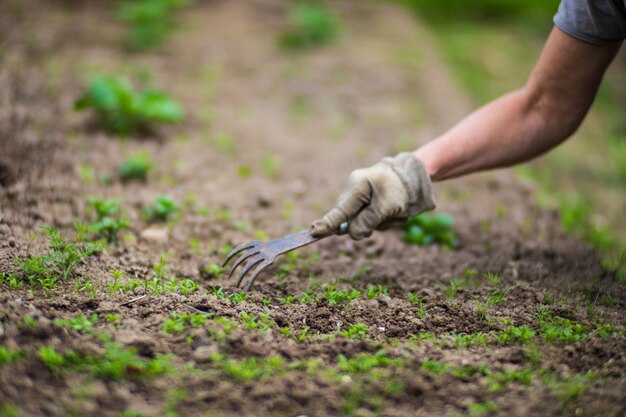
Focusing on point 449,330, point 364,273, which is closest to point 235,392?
point 449,330

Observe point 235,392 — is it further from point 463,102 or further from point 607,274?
point 463,102

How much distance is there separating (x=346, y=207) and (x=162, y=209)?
3.21ft

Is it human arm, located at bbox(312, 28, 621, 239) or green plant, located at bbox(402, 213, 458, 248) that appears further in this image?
Result: green plant, located at bbox(402, 213, 458, 248)

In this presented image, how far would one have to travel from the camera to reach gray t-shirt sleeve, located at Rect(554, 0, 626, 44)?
1.96 m

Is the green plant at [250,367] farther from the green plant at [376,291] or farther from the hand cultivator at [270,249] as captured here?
the green plant at [376,291]

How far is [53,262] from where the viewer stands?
2.03 metres

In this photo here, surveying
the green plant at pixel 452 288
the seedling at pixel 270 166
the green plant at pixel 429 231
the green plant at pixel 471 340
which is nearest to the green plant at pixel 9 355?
the green plant at pixel 471 340

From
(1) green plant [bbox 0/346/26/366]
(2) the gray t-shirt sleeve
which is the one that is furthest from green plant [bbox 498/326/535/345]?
(1) green plant [bbox 0/346/26/366]

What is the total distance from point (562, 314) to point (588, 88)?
0.90 meters

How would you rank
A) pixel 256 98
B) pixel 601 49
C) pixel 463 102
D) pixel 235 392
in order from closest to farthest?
pixel 235 392, pixel 601 49, pixel 256 98, pixel 463 102

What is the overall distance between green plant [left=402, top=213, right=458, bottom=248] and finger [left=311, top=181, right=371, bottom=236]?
25.3 inches

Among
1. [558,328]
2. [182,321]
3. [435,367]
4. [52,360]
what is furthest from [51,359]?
[558,328]

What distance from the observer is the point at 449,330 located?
1928 mm

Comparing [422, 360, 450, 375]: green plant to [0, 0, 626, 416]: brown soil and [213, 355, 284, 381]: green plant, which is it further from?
[213, 355, 284, 381]: green plant
